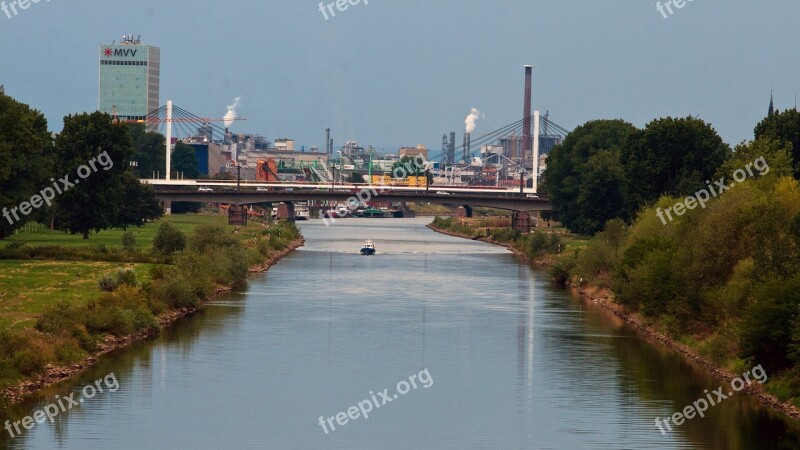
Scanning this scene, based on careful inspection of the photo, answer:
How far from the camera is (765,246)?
55.3 metres

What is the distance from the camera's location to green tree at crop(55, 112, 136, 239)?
115562 millimetres

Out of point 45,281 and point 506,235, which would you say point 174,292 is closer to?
point 45,281

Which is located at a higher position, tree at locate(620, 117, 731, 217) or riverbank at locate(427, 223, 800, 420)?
tree at locate(620, 117, 731, 217)

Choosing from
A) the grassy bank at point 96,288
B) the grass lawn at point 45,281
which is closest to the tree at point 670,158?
the grassy bank at point 96,288

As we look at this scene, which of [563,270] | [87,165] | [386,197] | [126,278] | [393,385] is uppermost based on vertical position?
[87,165]

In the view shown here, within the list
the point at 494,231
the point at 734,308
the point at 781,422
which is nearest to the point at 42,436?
the point at 781,422

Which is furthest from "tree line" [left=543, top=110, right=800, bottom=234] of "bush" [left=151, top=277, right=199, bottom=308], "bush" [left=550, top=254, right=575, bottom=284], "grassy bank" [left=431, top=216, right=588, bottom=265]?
"bush" [left=151, top=277, right=199, bottom=308]

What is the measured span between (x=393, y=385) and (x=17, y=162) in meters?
48.2

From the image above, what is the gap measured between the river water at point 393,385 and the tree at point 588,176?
141 ft

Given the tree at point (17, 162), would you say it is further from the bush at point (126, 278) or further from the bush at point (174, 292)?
the bush at point (174, 292)

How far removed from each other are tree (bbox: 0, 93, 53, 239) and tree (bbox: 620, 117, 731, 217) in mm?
42578

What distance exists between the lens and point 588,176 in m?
129

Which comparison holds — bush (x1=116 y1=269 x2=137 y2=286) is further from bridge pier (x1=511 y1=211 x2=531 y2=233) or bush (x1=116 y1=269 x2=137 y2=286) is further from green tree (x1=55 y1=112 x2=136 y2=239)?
bridge pier (x1=511 y1=211 x2=531 y2=233)

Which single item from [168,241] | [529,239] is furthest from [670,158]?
[168,241]
